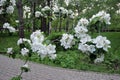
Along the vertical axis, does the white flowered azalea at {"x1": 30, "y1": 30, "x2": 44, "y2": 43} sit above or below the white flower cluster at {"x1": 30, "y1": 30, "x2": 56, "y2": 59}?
above

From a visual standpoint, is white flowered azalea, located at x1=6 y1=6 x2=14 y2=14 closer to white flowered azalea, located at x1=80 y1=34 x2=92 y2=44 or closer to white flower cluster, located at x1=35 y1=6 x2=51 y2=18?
white flower cluster, located at x1=35 y1=6 x2=51 y2=18

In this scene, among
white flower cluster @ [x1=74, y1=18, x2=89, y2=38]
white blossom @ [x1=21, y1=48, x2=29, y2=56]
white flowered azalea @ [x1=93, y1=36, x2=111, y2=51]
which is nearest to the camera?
white flowered azalea @ [x1=93, y1=36, x2=111, y2=51]

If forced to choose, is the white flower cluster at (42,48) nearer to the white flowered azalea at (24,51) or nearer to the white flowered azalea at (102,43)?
the white flowered azalea at (24,51)

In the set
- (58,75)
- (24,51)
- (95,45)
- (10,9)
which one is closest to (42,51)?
(24,51)

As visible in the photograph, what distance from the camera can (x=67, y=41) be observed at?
313cm

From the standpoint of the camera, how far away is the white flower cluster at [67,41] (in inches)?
122

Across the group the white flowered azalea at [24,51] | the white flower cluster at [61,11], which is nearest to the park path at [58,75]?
the white flower cluster at [61,11]

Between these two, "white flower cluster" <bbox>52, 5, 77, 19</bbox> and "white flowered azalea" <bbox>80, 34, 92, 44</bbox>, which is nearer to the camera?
"white flowered azalea" <bbox>80, 34, 92, 44</bbox>

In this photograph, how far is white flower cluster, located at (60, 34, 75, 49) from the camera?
10.2 ft

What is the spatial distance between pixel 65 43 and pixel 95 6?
1555cm

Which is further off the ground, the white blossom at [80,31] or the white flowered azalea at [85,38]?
the white blossom at [80,31]

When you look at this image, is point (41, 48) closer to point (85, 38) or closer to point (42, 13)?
point (85, 38)

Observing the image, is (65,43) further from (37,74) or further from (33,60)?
(33,60)

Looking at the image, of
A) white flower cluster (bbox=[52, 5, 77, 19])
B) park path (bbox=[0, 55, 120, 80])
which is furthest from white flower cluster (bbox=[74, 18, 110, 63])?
park path (bbox=[0, 55, 120, 80])
